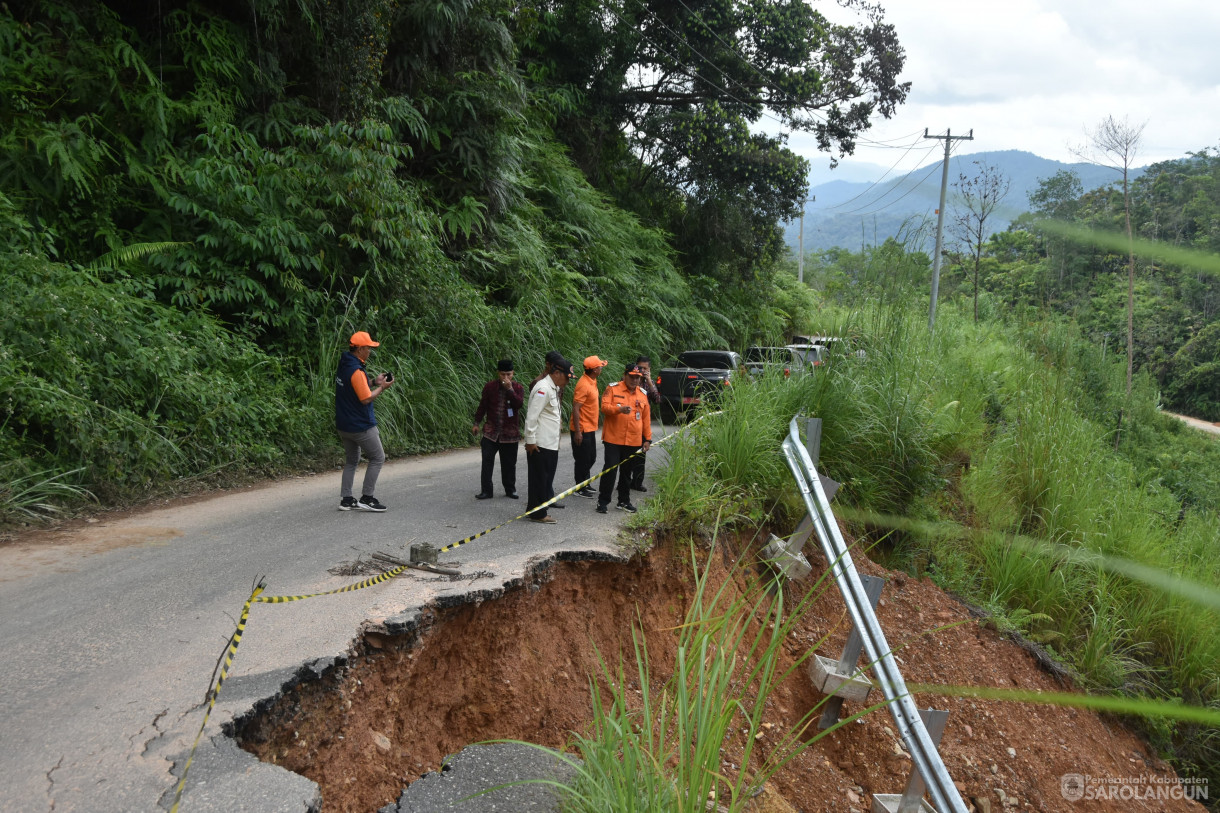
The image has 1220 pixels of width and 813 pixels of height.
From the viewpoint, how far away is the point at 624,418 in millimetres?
7699

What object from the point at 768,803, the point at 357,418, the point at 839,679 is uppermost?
the point at 357,418

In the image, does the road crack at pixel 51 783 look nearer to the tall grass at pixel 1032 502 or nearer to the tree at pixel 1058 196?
the tree at pixel 1058 196

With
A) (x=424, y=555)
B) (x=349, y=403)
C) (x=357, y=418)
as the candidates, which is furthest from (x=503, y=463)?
(x=424, y=555)

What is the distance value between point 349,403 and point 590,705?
3.98 metres

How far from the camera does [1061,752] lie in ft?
19.3

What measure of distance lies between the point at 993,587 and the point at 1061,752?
2056 millimetres

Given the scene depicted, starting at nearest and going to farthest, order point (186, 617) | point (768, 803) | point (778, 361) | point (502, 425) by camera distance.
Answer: point (768, 803), point (186, 617), point (778, 361), point (502, 425)

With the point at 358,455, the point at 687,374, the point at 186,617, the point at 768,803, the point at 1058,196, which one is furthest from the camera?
the point at 687,374

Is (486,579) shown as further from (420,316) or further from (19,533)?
(420,316)

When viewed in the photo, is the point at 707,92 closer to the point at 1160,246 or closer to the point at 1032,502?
the point at 1032,502

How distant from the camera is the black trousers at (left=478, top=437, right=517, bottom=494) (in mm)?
8328

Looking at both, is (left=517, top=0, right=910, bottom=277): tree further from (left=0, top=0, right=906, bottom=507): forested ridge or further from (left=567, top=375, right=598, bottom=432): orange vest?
(left=567, top=375, right=598, bottom=432): orange vest

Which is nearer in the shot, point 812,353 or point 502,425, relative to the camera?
point 812,353

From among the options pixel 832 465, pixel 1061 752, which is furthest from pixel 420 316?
pixel 1061 752
